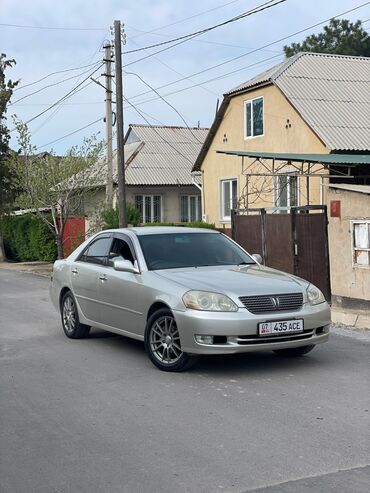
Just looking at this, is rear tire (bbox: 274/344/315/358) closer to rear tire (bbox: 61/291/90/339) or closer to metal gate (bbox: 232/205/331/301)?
rear tire (bbox: 61/291/90/339)

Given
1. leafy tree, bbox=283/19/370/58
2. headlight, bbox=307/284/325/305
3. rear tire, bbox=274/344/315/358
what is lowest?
rear tire, bbox=274/344/315/358

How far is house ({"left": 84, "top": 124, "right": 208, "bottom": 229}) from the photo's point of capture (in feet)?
106

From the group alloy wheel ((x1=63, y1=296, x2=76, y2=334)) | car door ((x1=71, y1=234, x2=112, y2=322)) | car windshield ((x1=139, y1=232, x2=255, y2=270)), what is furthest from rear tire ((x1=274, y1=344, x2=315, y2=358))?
alloy wheel ((x1=63, y1=296, x2=76, y2=334))

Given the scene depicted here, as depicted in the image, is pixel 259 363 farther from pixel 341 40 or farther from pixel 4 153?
pixel 341 40

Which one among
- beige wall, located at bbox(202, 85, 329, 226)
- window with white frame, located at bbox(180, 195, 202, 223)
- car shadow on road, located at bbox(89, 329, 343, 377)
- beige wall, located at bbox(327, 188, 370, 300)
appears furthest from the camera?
window with white frame, located at bbox(180, 195, 202, 223)

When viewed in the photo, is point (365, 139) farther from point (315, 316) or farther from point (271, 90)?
point (315, 316)

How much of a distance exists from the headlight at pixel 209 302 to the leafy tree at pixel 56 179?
55.9 ft

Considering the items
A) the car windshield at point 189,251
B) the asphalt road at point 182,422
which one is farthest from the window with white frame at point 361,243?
the car windshield at point 189,251

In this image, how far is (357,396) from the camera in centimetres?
659

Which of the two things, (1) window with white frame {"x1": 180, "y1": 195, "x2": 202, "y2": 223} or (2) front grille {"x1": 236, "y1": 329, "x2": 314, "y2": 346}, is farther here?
(1) window with white frame {"x1": 180, "y1": 195, "x2": 202, "y2": 223}

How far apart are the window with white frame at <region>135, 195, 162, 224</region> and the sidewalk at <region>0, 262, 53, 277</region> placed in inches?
242

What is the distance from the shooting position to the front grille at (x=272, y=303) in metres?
7.31

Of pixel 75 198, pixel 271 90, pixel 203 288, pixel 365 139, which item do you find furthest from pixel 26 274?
pixel 203 288

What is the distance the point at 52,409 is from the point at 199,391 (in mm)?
1385
